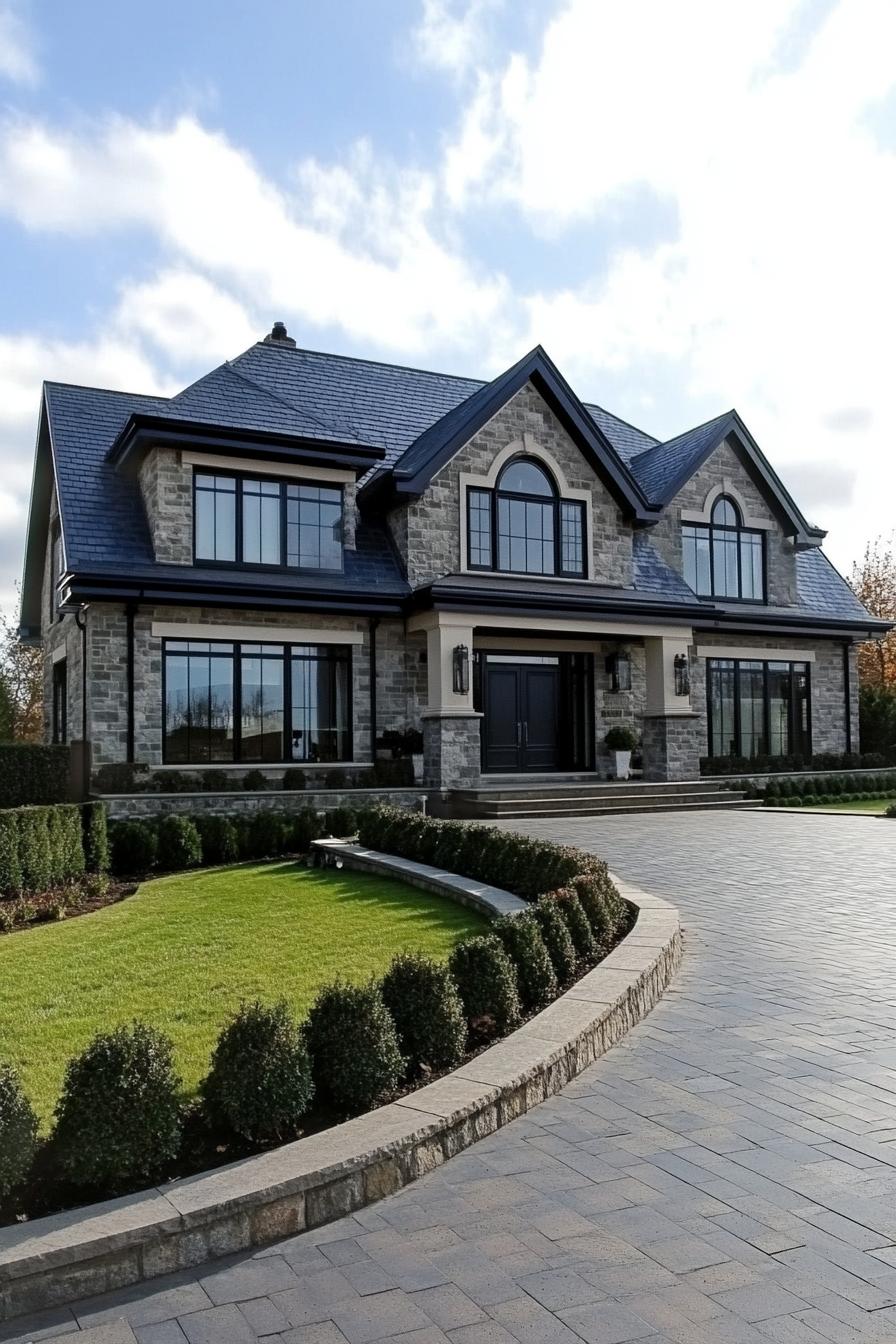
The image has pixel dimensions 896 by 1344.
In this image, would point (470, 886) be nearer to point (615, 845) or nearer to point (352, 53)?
point (615, 845)

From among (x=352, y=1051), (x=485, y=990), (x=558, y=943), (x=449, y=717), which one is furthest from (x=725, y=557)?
(x=352, y=1051)

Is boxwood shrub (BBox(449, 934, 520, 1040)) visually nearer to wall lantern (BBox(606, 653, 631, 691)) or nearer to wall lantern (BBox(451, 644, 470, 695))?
wall lantern (BBox(451, 644, 470, 695))

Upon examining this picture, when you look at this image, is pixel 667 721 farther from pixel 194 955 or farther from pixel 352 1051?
pixel 352 1051

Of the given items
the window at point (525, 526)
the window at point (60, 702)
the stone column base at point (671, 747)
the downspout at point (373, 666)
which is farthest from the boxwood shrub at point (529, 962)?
the window at point (60, 702)

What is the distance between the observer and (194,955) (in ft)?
25.8

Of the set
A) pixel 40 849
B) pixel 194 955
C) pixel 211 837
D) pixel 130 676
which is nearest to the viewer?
pixel 194 955

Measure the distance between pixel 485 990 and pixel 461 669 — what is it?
12.7 meters

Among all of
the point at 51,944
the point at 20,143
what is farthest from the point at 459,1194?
the point at 20,143

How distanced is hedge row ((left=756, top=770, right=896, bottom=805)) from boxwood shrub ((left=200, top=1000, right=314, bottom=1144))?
57.6 ft

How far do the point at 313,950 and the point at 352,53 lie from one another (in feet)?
25.2

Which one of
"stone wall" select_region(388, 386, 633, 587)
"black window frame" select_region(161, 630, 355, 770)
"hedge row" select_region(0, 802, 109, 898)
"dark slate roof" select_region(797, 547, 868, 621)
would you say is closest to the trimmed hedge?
"hedge row" select_region(0, 802, 109, 898)

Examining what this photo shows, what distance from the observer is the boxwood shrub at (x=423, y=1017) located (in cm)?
500

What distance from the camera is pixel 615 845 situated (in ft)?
44.6

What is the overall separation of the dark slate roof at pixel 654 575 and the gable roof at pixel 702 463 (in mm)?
1082
